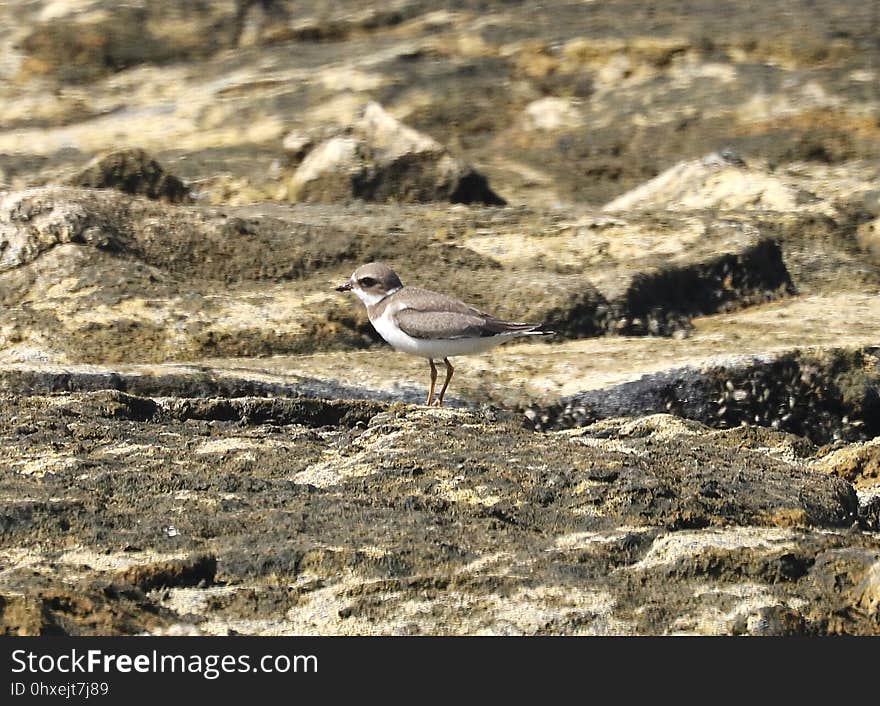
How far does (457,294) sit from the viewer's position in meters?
13.9

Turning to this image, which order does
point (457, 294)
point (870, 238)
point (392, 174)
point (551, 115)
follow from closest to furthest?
1. point (457, 294)
2. point (870, 238)
3. point (392, 174)
4. point (551, 115)

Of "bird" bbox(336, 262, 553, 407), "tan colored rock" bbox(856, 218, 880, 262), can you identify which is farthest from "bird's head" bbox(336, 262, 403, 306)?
"tan colored rock" bbox(856, 218, 880, 262)

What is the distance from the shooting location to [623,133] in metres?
22.2

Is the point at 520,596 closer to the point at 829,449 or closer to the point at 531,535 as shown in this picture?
the point at 531,535

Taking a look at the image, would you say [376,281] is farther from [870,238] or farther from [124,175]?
[870,238]

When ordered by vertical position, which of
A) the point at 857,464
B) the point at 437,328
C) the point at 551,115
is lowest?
the point at 551,115

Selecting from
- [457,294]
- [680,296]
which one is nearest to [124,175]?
[457,294]

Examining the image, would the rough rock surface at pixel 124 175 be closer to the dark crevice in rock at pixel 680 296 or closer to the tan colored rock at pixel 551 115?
the dark crevice in rock at pixel 680 296

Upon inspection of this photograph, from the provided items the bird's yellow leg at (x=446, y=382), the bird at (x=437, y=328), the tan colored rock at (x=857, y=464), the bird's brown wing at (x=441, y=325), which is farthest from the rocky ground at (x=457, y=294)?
the bird's brown wing at (x=441, y=325)

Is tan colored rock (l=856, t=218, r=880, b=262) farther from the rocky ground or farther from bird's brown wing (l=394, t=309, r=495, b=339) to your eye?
bird's brown wing (l=394, t=309, r=495, b=339)

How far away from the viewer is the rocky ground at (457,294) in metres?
7.16

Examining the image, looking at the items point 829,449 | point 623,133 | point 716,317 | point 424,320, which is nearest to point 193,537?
point 424,320

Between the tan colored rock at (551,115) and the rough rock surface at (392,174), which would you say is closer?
the rough rock surface at (392,174)

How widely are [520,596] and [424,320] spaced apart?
13.8 feet
